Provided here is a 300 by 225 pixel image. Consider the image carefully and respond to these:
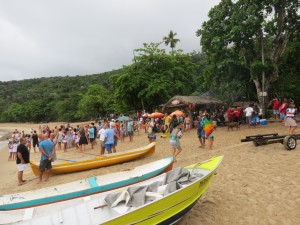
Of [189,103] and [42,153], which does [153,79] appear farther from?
[42,153]

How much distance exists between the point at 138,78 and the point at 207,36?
1095cm

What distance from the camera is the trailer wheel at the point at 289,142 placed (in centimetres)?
966

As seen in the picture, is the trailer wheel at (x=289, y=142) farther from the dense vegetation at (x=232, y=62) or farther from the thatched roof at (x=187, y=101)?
the thatched roof at (x=187, y=101)

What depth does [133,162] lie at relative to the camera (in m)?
11.4

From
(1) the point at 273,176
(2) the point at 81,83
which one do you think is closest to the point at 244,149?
(1) the point at 273,176

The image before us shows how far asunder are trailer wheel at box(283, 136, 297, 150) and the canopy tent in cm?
1210

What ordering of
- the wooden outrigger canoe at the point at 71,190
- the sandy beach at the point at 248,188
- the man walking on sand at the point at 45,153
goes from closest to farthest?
the sandy beach at the point at 248,188 < the wooden outrigger canoe at the point at 71,190 < the man walking on sand at the point at 45,153

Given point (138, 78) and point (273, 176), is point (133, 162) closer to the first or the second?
point (273, 176)

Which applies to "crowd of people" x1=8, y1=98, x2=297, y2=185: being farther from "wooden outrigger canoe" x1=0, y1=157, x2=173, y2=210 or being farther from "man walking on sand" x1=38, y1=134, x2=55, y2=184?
"wooden outrigger canoe" x1=0, y1=157, x2=173, y2=210

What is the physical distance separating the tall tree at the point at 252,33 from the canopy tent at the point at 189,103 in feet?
12.2

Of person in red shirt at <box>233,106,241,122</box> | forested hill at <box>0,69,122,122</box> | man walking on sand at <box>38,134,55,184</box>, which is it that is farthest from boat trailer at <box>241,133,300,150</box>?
forested hill at <box>0,69,122,122</box>

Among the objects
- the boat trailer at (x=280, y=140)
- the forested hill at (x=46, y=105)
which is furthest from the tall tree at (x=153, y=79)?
the boat trailer at (x=280, y=140)

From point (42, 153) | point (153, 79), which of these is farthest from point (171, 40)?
point (42, 153)

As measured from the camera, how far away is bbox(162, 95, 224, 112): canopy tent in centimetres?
2181
